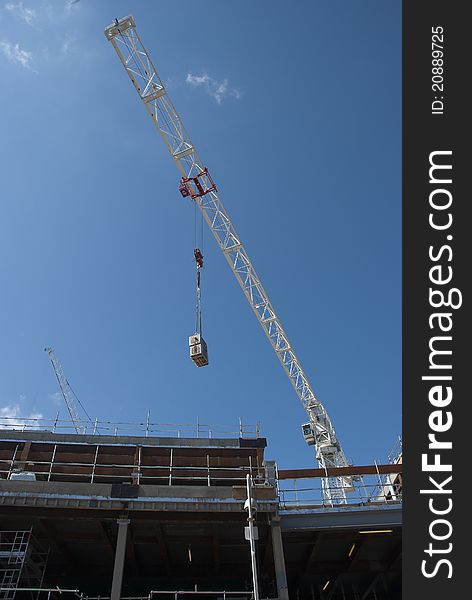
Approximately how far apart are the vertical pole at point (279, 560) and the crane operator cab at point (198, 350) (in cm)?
2136

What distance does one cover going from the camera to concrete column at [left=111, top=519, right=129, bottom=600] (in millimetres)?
20677

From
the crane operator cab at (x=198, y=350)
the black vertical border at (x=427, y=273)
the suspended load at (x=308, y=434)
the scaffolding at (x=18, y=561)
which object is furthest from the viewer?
the suspended load at (x=308, y=434)

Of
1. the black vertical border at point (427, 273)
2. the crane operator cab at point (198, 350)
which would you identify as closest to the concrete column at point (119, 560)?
the black vertical border at point (427, 273)

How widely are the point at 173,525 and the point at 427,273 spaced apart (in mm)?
19403

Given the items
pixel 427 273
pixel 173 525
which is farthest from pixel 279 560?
pixel 427 273

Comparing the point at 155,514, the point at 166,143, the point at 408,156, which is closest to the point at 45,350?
the point at 166,143

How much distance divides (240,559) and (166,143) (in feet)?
135

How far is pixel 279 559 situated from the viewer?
22125 millimetres

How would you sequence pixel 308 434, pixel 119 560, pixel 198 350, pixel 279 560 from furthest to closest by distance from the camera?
pixel 308 434, pixel 198 350, pixel 279 560, pixel 119 560

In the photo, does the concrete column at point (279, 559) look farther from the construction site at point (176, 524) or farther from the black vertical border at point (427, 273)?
the black vertical border at point (427, 273)

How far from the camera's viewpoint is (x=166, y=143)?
54594 mm

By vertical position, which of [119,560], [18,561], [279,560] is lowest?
[18,561]

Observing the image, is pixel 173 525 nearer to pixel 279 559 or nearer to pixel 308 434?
pixel 279 559

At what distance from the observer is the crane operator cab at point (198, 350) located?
4344cm
